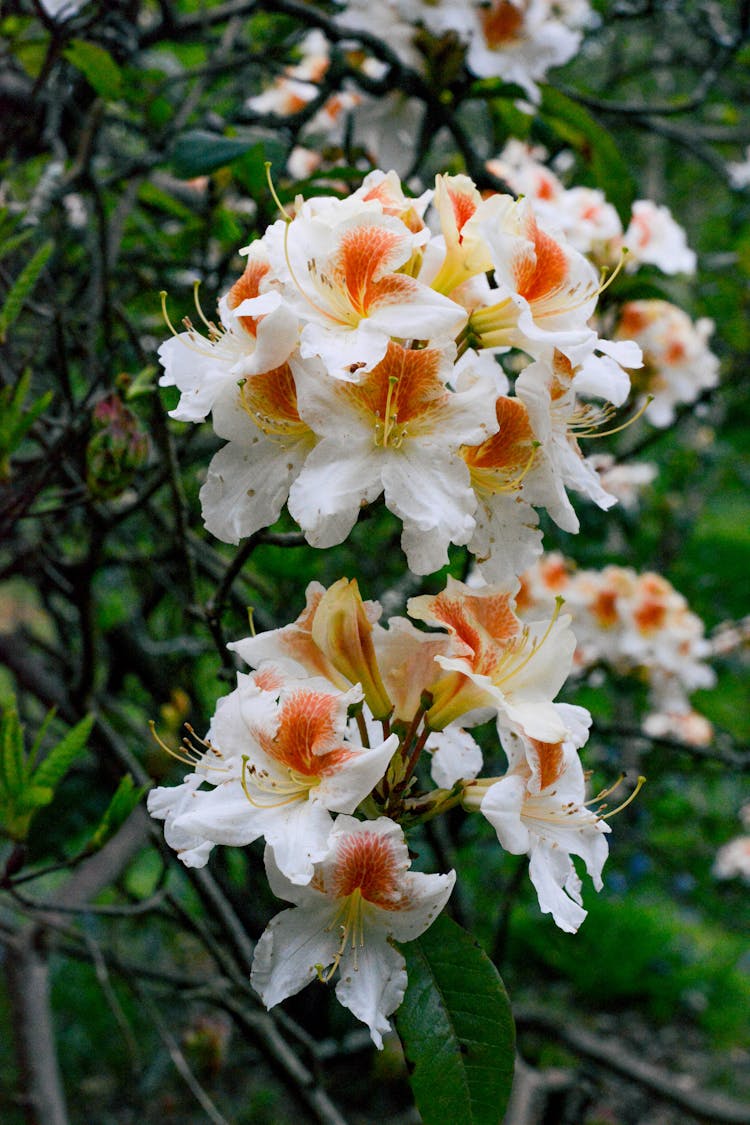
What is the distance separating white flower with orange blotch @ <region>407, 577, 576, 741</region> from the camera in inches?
26.1

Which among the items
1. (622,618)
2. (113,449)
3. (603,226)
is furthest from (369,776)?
(622,618)

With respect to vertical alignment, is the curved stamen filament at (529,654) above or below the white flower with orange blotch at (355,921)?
above

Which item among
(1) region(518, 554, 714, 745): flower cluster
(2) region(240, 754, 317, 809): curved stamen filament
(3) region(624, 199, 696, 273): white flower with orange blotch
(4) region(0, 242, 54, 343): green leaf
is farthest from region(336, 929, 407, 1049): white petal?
(1) region(518, 554, 714, 745): flower cluster

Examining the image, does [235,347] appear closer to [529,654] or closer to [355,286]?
[355,286]

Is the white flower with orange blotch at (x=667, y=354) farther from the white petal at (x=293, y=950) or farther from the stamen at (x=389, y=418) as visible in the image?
the white petal at (x=293, y=950)

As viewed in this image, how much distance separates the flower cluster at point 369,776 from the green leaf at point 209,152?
0.60 m

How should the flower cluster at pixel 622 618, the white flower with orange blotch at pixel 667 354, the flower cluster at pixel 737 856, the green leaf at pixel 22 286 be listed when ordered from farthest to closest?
the flower cluster at pixel 737 856
the flower cluster at pixel 622 618
the white flower with orange blotch at pixel 667 354
the green leaf at pixel 22 286

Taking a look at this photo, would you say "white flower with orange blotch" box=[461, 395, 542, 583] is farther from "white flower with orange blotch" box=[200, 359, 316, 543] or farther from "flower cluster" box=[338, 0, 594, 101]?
"flower cluster" box=[338, 0, 594, 101]

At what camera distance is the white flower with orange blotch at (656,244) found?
1.57 metres

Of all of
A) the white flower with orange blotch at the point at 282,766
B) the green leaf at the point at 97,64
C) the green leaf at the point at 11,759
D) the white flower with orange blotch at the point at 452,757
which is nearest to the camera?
the white flower with orange blotch at the point at 282,766

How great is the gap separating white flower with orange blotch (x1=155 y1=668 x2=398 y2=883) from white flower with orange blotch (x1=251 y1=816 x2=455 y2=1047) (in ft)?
0.06

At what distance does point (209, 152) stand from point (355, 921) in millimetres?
830

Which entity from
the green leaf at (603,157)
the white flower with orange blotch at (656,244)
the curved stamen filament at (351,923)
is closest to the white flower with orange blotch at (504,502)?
the curved stamen filament at (351,923)

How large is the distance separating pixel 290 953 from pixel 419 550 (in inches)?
10.4
